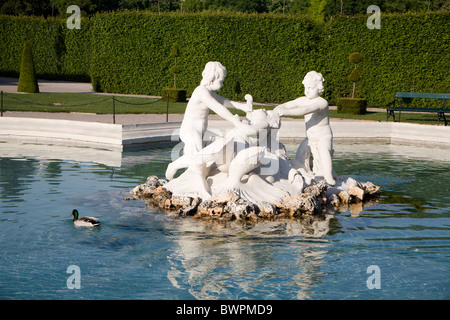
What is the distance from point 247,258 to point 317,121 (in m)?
3.40

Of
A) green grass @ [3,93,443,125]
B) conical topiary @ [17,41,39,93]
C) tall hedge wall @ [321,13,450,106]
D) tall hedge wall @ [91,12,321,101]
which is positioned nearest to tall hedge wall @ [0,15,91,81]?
tall hedge wall @ [91,12,321,101]

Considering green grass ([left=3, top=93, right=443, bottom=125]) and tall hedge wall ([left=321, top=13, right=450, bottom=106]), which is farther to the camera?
tall hedge wall ([left=321, top=13, right=450, bottom=106])

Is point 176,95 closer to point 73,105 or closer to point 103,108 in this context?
point 103,108

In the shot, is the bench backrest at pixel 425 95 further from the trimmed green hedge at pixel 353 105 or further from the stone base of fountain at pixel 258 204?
the stone base of fountain at pixel 258 204

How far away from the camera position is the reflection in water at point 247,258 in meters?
5.59

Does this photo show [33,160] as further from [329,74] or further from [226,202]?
[329,74]

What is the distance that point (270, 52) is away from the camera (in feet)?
83.9

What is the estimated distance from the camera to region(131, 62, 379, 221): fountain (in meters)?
8.08

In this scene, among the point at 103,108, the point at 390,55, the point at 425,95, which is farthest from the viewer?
the point at 390,55

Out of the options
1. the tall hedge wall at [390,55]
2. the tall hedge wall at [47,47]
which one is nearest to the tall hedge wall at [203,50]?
the tall hedge wall at [390,55]

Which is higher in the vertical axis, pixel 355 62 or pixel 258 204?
pixel 355 62

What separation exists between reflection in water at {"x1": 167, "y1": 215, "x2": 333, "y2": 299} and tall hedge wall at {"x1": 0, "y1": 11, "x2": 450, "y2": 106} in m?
17.0

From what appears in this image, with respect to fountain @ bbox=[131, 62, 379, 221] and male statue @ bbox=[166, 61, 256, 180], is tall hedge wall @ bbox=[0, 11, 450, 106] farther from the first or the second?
male statue @ bbox=[166, 61, 256, 180]

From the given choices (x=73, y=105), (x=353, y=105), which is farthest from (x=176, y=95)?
(x=353, y=105)
